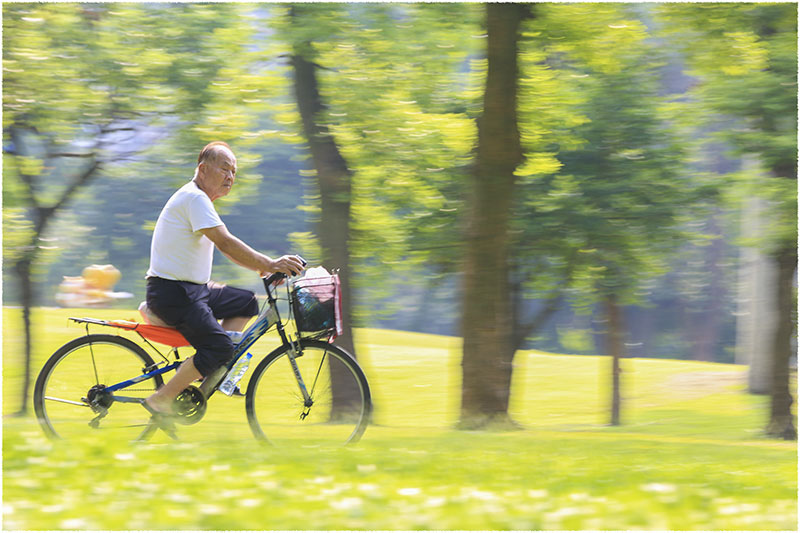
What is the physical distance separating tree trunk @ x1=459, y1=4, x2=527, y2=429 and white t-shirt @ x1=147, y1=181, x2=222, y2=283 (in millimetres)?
3451

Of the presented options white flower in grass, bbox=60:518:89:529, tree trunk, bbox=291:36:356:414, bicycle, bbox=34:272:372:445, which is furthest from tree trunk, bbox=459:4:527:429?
tree trunk, bbox=291:36:356:414

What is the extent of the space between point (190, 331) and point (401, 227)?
10.2 metres

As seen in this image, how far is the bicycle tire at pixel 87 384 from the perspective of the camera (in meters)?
6.16

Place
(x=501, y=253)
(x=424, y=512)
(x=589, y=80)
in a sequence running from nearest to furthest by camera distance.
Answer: (x=424, y=512) < (x=501, y=253) < (x=589, y=80)

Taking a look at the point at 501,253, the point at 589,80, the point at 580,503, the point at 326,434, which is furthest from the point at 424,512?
the point at 589,80

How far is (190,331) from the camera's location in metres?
5.84

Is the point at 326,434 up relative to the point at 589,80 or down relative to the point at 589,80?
down

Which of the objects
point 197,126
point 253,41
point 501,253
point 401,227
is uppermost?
point 253,41

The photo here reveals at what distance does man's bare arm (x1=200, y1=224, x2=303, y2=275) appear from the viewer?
18.5ft

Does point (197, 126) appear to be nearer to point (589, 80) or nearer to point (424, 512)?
point (589, 80)


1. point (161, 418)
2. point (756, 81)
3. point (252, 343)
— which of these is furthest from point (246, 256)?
point (756, 81)

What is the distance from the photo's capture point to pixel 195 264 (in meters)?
5.80

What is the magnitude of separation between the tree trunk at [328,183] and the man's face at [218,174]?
7905 millimetres

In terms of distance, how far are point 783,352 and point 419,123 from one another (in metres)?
7.35
